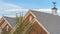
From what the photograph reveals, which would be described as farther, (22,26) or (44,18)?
(44,18)

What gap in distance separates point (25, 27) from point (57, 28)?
25.0 m

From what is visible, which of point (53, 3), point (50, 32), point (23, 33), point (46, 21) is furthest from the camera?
point (53, 3)

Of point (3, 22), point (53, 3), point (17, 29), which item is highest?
point (17, 29)

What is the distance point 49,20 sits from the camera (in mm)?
31453

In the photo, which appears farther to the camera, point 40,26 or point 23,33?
point 40,26

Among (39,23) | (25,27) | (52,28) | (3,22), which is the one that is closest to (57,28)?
(52,28)

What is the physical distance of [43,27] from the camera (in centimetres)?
2816

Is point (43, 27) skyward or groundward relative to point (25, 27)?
groundward

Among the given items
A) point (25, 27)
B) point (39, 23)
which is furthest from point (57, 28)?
point (25, 27)

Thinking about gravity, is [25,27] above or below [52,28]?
above

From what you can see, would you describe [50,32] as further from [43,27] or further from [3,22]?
[3,22]

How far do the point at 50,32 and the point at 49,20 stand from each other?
13.8 ft

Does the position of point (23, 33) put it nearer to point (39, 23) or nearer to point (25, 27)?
point (25, 27)

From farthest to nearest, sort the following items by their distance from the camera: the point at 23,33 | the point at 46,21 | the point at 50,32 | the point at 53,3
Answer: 1. the point at 53,3
2. the point at 46,21
3. the point at 50,32
4. the point at 23,33
